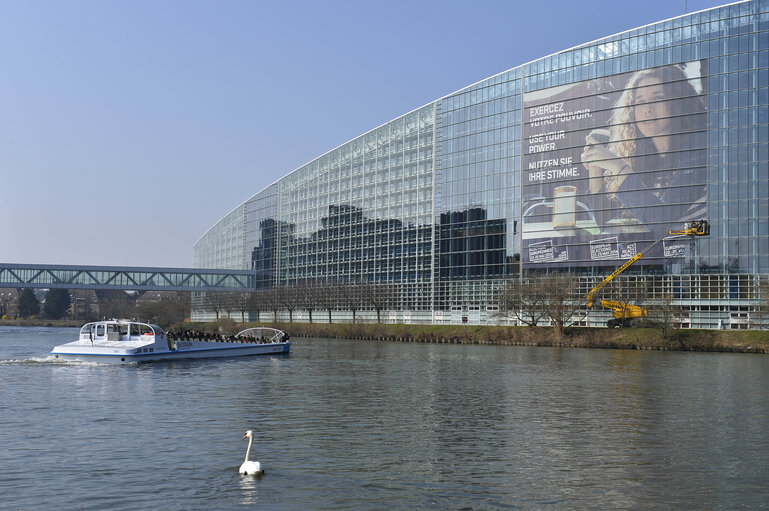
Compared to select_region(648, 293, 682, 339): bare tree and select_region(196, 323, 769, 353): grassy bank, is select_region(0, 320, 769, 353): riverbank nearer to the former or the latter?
select_region(196, 323, 769, 353): grassy bank

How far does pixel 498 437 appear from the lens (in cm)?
3409

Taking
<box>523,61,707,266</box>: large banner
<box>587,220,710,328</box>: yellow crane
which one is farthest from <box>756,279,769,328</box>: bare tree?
<box>523,61,707,266</box>: large banner

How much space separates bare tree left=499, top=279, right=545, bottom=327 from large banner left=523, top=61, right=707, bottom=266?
35.1 ft

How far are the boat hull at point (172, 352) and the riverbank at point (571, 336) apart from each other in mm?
49214

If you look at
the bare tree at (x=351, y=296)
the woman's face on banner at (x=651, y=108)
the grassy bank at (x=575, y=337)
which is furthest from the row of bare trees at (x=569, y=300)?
the bare tree at (x=351, y=296)

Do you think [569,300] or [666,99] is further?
[569,300]

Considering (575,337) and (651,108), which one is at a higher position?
(651,108)

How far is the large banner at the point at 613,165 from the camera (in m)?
130

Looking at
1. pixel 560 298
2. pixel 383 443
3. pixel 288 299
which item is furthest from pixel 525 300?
pixel 383 443

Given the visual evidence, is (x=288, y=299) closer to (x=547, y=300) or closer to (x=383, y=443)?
(x=547, y=300)

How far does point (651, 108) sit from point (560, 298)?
115 ft

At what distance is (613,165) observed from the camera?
13588 centimetres

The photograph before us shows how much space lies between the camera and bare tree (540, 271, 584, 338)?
127 metres

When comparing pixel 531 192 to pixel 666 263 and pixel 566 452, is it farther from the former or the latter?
pixel 566 452
